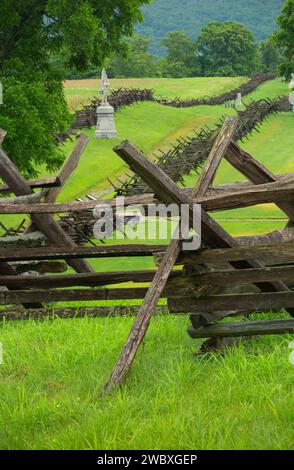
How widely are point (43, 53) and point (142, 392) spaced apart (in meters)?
16.4

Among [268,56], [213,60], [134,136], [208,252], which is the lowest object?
[268,56]

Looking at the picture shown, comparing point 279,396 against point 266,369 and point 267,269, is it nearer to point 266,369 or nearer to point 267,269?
point 266,369

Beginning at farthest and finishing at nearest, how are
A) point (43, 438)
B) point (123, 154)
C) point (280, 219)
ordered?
point (280, 219) → point (123, 154) → point (43, 438)

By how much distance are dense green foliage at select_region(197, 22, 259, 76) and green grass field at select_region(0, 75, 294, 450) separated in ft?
350

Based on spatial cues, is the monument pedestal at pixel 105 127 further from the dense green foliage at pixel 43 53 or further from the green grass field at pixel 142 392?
the green grass field at pixel 142 392

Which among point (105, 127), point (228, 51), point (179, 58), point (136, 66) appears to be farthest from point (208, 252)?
point (179, 58)

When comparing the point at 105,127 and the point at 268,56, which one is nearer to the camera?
the point at 105,127

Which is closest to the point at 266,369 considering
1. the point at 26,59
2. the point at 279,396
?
the point at 279,396

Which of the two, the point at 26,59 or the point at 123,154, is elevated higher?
the point at 123,154

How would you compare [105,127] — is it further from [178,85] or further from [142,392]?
[178,85]

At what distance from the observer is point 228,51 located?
114250mm

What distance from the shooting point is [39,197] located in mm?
8727

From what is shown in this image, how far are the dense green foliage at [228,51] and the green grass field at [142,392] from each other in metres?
107
